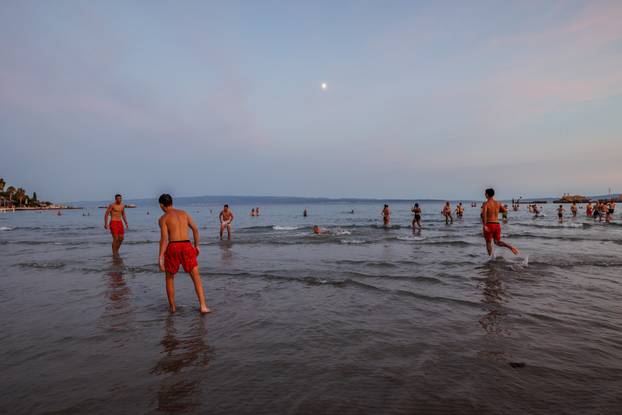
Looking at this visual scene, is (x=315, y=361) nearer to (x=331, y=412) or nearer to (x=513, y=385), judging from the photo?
(x=331, y=412)

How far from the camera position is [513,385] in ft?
11.5

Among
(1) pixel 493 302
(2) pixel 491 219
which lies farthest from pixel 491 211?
(1) pixel 493 302

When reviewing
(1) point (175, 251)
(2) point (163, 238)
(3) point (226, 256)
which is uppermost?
(2) point (163, 238)

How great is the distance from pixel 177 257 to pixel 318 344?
3.18 meters

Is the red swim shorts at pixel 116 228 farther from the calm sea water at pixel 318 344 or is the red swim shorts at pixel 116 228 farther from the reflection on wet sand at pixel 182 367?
the reflection on wet sand at pixel 182 367

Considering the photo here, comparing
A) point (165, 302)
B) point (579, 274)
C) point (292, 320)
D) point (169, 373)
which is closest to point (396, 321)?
point (292, 320)

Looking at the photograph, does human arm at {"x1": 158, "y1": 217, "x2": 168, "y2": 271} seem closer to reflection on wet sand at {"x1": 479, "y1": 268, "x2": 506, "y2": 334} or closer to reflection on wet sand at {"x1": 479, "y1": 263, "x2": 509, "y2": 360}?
reflection on wet sand at {"x1": 479, "y1": 263, "x2": 509, "y2": 360}

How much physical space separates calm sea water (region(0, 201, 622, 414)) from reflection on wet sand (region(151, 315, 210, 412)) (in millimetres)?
20

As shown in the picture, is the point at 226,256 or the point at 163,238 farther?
the point at 226,256

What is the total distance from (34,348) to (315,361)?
3.93 m

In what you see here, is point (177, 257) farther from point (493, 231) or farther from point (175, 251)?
point (493, 231)

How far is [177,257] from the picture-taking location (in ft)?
20.3

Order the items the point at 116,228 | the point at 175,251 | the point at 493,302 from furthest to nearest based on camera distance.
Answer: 1. the point at 116,228
2. the point at 493,302
3. the point at 175,251

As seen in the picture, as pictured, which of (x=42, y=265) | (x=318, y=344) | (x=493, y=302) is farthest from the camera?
(x=42, y=265)
